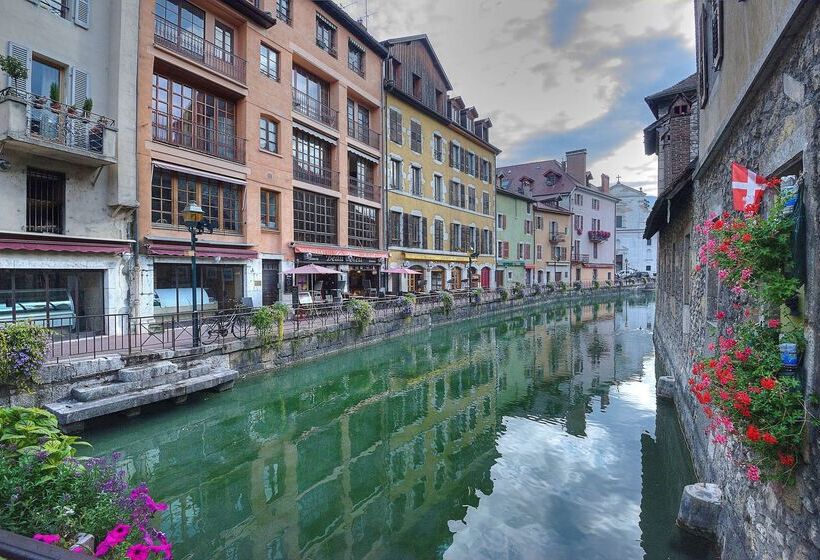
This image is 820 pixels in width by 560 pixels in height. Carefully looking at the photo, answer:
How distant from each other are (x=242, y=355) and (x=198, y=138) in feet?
29.3

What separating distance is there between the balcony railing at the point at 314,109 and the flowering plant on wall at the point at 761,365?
67.7 feet

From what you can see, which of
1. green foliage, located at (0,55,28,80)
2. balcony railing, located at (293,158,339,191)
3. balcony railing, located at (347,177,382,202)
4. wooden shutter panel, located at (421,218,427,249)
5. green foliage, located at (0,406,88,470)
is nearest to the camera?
green foliage, located at (0,406,88,470)

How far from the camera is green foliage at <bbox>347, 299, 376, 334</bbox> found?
17281 mm

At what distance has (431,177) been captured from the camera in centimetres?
3070

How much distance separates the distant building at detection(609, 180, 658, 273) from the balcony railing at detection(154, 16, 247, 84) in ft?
207

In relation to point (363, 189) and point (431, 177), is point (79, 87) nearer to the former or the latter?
point (363, 189)

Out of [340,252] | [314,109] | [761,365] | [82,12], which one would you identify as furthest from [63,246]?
[761,365]

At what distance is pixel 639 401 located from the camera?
1082 centimetres

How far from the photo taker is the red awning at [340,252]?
787 inches

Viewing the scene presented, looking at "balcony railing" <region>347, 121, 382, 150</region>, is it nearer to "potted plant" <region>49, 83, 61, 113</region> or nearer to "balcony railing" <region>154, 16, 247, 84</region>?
"balcony railing" <region>154, 16, 247, 84</region>

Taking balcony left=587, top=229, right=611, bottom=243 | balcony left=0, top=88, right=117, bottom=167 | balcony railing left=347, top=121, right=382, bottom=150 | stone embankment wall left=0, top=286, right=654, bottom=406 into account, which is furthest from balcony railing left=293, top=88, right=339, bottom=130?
balcony left=587, top=229, right=611, bottom=243

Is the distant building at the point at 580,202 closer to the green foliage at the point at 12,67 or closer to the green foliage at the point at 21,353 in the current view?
the green foliage at the point at 12,67

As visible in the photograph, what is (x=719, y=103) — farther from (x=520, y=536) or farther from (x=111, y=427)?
(x=111, y=427)

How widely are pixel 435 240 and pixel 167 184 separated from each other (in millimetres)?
18892
